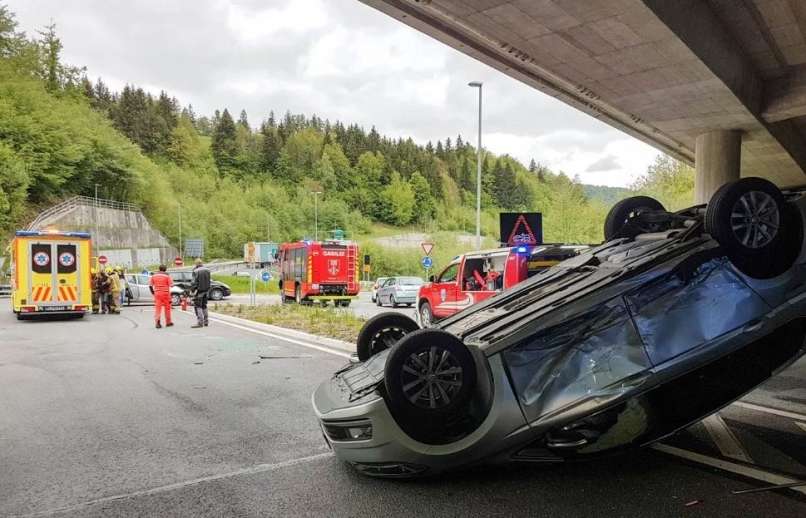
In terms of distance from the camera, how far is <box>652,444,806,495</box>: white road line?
12.2 feet

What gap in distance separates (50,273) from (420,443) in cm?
1764

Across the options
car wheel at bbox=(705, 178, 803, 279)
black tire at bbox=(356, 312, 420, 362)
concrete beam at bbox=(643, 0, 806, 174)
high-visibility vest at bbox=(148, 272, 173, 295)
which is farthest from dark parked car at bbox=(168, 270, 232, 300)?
car wheel at bbox=(705, 178, 803, 279)

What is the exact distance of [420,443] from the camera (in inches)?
140

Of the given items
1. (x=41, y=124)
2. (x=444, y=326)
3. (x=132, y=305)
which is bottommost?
(x=132, y=305)

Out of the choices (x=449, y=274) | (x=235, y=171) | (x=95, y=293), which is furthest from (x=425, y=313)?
(x=235, y=171)

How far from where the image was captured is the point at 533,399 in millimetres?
3518

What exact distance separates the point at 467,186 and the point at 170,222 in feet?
269

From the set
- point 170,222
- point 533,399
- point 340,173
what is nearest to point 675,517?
point 533,399

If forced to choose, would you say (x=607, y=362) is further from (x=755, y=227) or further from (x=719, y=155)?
(x=719, y=155)

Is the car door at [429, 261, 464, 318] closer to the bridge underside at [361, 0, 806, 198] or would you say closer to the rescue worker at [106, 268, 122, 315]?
the bridge underside at [361, 0, 806, 198]

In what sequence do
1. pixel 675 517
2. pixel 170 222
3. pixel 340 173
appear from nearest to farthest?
1. pixel 675 517
2. pixel 170 222
3. pixel 340 173

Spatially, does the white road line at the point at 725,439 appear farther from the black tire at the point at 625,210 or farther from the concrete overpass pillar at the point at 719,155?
the concrete overpass pillar at the point at 719,155

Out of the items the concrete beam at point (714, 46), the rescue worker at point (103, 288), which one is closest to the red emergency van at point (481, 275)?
the concrete beam at point (714, 46)

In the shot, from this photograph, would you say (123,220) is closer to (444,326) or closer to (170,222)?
(170,222)
